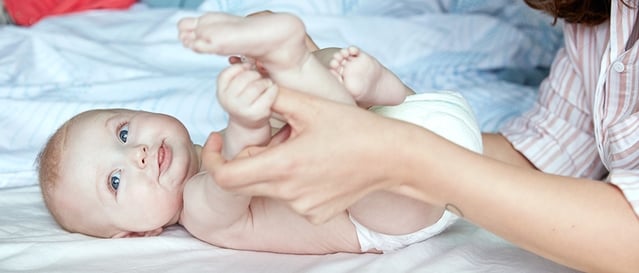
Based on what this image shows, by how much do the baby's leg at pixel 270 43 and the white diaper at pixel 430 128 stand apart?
0.20 m

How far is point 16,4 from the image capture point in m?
1.87

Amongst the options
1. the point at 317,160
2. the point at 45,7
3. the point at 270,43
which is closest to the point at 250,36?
the point at 270,43

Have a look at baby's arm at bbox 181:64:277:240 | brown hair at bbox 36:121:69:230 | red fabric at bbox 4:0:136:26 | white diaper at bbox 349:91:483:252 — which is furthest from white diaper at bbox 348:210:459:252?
red fabric at bbox 4:0:136:26

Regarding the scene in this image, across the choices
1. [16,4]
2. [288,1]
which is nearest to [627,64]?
[288,1]

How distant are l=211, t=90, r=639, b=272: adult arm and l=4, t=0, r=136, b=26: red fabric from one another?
1.16 m

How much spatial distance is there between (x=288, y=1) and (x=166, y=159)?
748 millimetres

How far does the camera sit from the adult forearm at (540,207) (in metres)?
0.86

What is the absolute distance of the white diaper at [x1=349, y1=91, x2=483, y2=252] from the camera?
1036mm

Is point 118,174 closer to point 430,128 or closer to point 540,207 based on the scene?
point 430,128

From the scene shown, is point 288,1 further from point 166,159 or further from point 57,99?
point 166,159

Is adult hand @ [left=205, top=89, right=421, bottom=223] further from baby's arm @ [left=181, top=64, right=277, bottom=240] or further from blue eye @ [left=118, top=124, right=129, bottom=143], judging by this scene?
blue eye @ [left=118, top=124, right=129, bottom=143]

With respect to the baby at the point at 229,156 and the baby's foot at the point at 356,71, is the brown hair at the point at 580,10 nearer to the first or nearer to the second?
the baby at the point at 229,156

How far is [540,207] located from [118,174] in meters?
0.56

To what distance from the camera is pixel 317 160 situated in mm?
786
